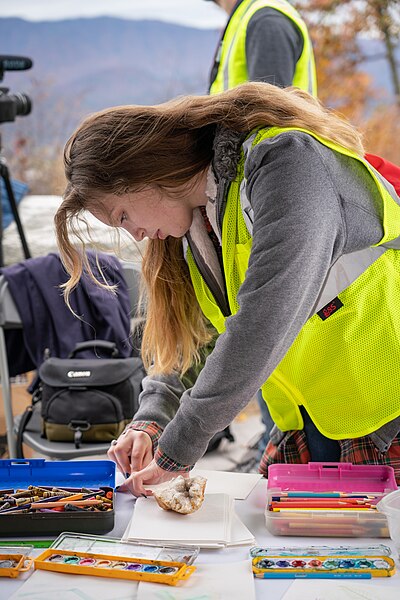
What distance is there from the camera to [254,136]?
117 centimetres

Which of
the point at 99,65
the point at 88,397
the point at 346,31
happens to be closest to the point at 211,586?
the point at 88,397

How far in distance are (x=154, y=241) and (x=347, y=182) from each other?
444 millimetres

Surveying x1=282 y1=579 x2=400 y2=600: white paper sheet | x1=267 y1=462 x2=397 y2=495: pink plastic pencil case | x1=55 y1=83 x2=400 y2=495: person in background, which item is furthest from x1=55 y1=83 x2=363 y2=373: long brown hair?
x1=282 y1=579 x2=400 y2=600: white paper sheet

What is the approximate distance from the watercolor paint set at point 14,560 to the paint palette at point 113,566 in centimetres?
2

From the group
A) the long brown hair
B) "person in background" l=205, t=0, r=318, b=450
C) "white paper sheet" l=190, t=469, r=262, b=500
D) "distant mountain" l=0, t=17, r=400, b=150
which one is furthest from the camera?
"distant mountain" l=0, t=17, r=400, b=150

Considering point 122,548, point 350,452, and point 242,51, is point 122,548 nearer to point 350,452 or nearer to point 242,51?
point 350,452

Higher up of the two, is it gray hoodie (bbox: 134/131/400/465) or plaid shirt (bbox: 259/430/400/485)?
gray hoodie (bbox: 134/131/400/465)

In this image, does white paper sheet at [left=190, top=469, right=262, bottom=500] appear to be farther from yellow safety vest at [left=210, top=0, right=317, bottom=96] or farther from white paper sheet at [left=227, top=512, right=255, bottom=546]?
yellow safety vest at [left=210, top=0, right=317, bottom=96]

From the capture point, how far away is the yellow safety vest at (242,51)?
2.26 meters

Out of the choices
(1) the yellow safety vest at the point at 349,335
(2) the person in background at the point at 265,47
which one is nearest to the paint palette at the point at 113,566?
(1) the yellow safety vest at the point at 349,335

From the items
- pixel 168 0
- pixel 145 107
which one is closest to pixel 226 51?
pixel 145 107

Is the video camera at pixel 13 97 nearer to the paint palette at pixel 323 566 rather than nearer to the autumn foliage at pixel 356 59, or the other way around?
the autumn foliage at pixel 356 59

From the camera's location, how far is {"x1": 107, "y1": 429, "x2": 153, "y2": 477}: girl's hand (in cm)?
136

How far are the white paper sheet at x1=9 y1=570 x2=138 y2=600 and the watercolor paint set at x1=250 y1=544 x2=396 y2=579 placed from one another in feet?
0.55
